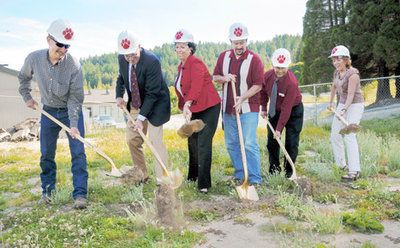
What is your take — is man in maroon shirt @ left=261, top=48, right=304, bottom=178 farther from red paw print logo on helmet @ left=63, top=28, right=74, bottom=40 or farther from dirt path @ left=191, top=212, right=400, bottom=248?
red paw print logo on helmet @ left=63, top=28, right=74, bottom=40

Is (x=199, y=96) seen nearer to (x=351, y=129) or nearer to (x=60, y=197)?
(x=60, y=197)

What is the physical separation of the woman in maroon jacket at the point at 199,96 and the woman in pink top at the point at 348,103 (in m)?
1.90

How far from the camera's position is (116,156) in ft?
22.0

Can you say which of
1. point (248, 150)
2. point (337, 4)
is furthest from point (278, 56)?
point (337, 4)

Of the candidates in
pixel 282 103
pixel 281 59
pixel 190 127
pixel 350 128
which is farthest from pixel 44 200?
pixel 350 128

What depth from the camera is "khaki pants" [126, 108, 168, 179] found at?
392 cm

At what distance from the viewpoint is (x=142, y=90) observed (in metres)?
3.93

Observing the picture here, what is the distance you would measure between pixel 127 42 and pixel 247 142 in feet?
6.17

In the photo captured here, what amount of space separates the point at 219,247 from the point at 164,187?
35.4 inches

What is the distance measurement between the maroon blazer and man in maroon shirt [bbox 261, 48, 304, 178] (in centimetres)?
73

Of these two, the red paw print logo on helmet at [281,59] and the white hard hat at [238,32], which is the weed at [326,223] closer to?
the red paw print logo on helmet at [281,59]

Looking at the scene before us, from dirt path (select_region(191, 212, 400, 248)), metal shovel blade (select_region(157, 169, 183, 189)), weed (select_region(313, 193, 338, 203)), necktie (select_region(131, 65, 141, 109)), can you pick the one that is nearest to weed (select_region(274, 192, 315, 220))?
dirt path (select_region(191, 212, 400, 248))

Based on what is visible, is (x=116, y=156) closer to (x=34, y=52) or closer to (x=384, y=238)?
(x=34, y=52)

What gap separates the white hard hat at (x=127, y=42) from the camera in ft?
11.5
